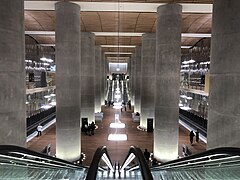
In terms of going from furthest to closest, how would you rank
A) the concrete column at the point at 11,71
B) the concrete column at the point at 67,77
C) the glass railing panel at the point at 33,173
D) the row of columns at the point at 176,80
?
the concrete column at the point at 67,77 < the row of columns at the point at 176,80 < the concrete column at the point at 11,71 < the glass railing panel at the point at 33,173

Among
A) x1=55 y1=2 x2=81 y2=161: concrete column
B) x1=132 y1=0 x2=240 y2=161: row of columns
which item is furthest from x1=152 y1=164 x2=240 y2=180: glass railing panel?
x1=55 y1=2 x2=81 y2=161: concrete column

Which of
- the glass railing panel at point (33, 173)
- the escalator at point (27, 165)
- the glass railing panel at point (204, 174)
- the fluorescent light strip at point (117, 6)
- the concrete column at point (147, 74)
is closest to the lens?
the escalator at point (27, 165)

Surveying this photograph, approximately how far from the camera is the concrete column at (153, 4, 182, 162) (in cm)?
1355

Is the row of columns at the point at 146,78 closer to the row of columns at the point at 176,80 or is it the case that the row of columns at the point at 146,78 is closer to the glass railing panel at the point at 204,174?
the row of columns at the point at 176,80


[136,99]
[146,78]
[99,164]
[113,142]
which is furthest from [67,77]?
[136,99]

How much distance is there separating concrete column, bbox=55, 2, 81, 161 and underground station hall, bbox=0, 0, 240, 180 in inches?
2.1

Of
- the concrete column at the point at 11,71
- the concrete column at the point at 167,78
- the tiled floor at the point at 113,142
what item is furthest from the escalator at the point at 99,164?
the tiled floor at the point at 113,142

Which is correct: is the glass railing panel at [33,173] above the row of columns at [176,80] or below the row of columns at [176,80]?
below

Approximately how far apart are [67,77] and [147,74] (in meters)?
12.4

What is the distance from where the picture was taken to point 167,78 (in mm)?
13828

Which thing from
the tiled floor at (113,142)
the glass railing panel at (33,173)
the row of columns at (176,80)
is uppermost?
the row of columns at (176,80)

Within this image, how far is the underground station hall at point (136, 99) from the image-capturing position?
596 cm

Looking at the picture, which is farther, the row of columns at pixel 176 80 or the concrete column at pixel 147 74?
the concrete column at pixel 147 74

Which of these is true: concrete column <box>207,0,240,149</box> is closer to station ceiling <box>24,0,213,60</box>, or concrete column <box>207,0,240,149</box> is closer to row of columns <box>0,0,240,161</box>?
row of columns <box>0,0,240,161</box>
